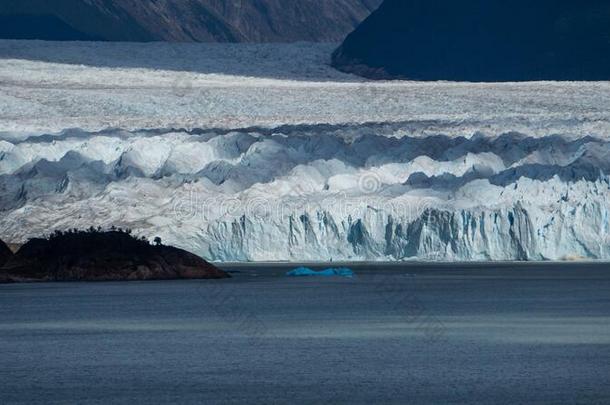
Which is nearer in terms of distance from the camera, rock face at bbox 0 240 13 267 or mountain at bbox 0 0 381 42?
rock face at bbox 0 240 13 267

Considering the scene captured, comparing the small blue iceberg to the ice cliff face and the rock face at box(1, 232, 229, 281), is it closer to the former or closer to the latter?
the rock face at box(1, 232, 229, 281)

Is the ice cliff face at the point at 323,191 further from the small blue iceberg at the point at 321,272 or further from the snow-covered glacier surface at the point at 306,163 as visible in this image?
the small blue iceberg at the point at 321,272

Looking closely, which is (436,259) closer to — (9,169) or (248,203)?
(248,203)

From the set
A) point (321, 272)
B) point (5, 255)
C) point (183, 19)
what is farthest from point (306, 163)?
point (183, 19)

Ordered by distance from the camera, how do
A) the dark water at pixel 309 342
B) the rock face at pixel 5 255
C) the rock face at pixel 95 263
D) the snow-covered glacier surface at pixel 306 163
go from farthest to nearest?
the snow-covered glacier surface at pixel 306 163
the rock face at pixel 5 255
the rock face at pixel 95 263
the dark water at pixel 309 342

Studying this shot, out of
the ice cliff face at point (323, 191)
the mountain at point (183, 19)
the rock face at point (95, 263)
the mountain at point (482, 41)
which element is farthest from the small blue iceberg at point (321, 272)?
the mountain at point (183, 19)

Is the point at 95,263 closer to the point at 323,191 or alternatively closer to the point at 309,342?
the point at 323,191

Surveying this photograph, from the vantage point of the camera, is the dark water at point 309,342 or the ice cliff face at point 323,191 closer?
the dark water at point 309,342

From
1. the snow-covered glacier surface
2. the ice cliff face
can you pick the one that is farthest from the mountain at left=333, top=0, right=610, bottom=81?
the ice cliff face
